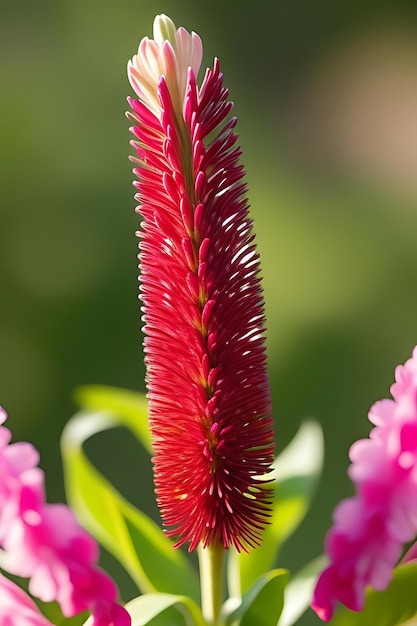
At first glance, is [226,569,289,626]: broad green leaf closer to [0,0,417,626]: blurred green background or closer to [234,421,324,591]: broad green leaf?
[234,421,324,591]: broad green leaf

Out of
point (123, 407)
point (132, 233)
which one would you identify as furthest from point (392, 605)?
point (132, 233)

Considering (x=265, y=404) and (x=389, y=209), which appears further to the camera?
(x=389, y=209)

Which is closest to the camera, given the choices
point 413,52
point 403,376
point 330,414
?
point 403,376

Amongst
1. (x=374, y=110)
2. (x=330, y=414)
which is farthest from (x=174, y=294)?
(x=374, y=110)

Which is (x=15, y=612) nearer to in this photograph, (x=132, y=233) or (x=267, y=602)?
(x=267, y=602)

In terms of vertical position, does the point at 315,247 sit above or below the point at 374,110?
below

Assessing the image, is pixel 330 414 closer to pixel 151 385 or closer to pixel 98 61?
pixel 98 61

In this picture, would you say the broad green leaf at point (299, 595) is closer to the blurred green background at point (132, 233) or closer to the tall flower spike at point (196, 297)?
the tall flower spike at point (196, 297)
